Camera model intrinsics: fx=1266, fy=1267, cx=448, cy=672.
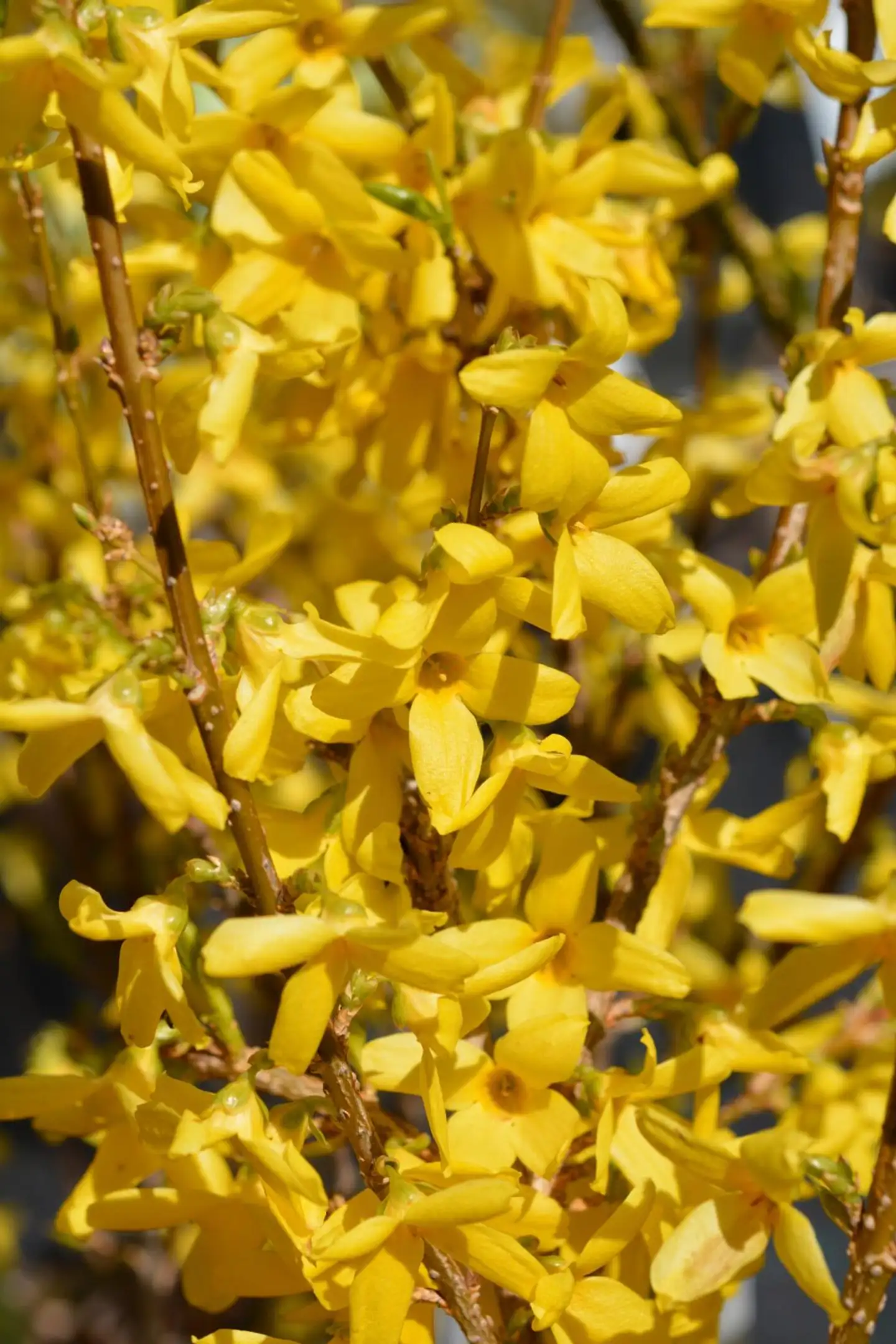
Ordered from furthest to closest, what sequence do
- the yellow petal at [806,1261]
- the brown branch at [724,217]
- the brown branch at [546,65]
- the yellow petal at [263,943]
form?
the brown branch at [724,217] < the brown branch at [546,65] < the yellow petal at [806,1261] < the yellow petal at [263,943]

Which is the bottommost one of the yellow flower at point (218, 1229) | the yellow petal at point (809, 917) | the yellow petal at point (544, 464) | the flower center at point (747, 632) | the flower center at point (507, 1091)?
the yellow flower at point (218, 1229)

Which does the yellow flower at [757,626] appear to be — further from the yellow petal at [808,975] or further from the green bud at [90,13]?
the green bud at [90,13]

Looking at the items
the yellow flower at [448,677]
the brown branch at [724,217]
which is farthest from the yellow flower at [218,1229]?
the brown branch at [724,217]

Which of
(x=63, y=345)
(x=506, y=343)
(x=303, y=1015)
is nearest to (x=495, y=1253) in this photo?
(x=303, y=1015)

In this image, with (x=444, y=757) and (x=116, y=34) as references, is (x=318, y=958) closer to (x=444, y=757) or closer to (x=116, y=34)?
(x=444, y=757)

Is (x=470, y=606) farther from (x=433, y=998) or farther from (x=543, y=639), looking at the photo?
(x=543, y=639)

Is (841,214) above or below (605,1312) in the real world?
above

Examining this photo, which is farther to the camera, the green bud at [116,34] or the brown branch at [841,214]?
the brown branch at [841,214]

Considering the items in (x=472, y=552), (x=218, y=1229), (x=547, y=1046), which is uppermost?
(x=472, y=552)
